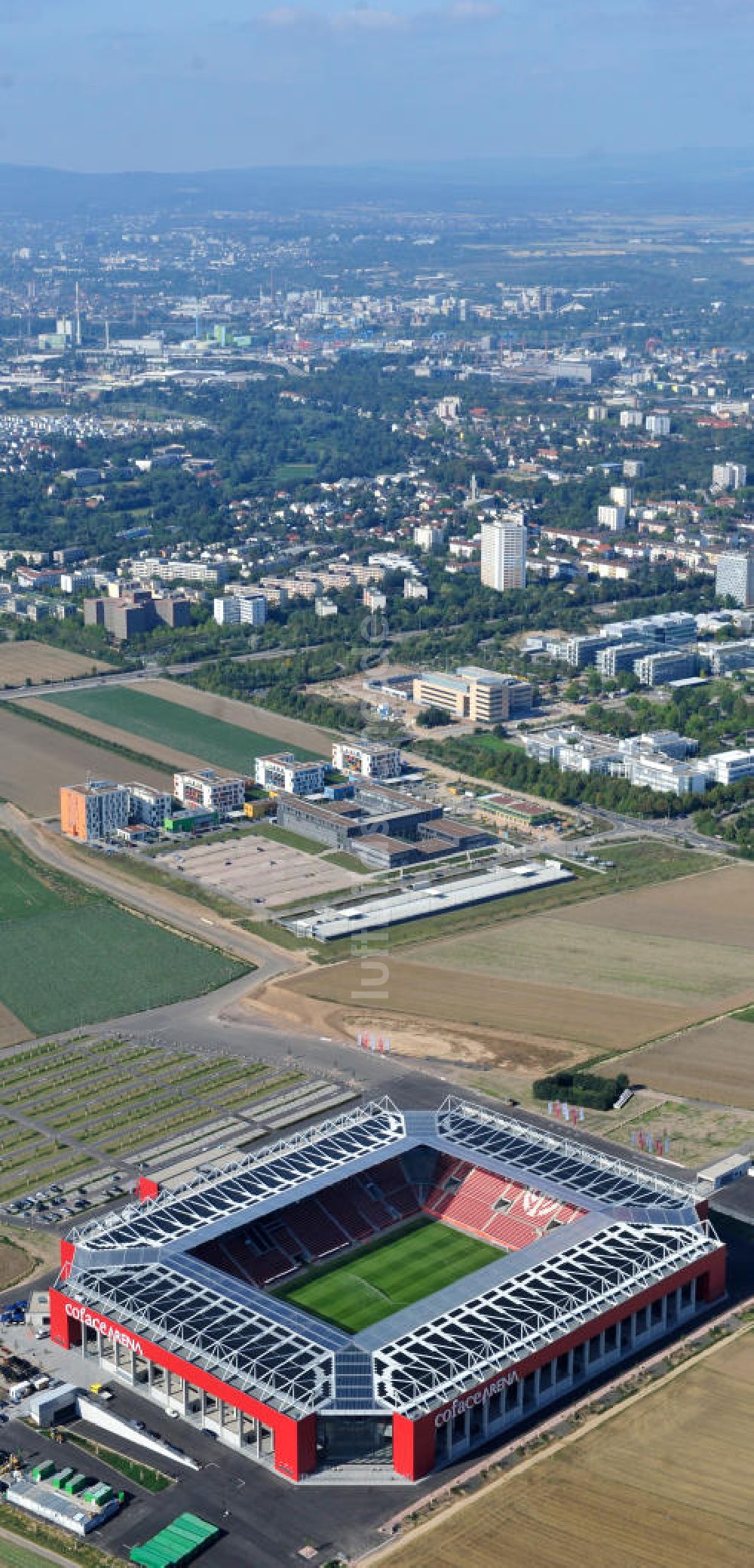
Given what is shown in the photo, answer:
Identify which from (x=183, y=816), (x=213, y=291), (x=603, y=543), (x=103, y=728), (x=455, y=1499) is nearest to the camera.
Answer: (x=455, y=1499)

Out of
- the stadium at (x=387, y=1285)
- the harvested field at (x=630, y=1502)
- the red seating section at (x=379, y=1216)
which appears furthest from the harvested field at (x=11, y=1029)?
the harvested field at (x=630, y=1502)

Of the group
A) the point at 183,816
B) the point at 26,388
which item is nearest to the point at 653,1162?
the point at 183,816

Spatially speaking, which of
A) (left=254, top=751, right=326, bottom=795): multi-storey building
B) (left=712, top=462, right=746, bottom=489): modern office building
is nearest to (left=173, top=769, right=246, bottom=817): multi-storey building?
(left=254, top=751, right=326, bottom=795): multi-storey building

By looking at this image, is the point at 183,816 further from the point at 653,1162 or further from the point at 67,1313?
the point at 67,1313

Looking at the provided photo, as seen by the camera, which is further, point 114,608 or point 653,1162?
point 114,608

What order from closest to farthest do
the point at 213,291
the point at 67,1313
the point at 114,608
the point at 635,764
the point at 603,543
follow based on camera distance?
the point at 67,1313, the point at 635,764, the point at 114,608, the point at 603,543, the point at 213,291

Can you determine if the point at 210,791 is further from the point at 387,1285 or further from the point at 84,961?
the point at 387,1285

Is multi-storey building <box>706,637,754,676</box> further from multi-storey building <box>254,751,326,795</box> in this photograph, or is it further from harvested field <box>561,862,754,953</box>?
harvested field <box>561,862,754,953</box>
